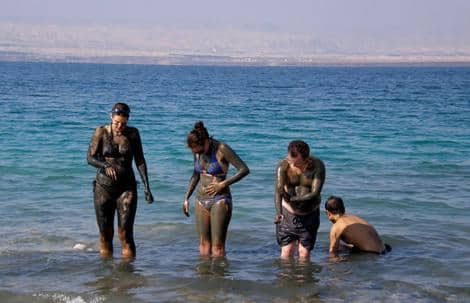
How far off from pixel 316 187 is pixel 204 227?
1357mm

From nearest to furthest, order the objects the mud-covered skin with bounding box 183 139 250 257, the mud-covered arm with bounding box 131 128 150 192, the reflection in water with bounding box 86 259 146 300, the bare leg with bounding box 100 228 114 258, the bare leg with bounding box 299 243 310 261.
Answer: the reflection in water with bounding box 86 259 146 300, the mud-covered skin with bounding box 183 139 250 257, the mud-covered arm with bounding box 131 128 150 192, the bare leg with bounding box 100 228 114 258, the bare leg with bounding box 299 243 310 261

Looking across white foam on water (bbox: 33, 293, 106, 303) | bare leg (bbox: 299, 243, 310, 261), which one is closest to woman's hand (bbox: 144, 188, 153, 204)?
white foam on water (bbox: 33, 293, 106, 303)

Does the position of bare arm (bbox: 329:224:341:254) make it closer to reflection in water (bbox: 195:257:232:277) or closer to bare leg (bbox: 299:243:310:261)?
bare leg (bbox: 299:243:310:261)

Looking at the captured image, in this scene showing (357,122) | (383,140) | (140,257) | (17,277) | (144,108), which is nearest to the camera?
(17,277)

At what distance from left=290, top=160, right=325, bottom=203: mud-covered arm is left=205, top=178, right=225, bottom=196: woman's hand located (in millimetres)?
788

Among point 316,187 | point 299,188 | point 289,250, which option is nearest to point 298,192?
point 299,188

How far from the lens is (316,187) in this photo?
367 inches

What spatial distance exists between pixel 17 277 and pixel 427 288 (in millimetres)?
4528

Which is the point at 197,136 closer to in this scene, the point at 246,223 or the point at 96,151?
the point at 96,151

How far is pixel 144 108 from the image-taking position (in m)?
42.4

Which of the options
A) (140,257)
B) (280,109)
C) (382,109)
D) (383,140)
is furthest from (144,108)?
(140,257)

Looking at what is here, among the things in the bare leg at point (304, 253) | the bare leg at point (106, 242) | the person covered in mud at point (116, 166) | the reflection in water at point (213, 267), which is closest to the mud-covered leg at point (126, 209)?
the person covered in mud at point (116, 166)

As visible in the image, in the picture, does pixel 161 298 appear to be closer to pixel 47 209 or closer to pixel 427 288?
pixel 427 288

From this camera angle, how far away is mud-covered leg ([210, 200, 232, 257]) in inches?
371
